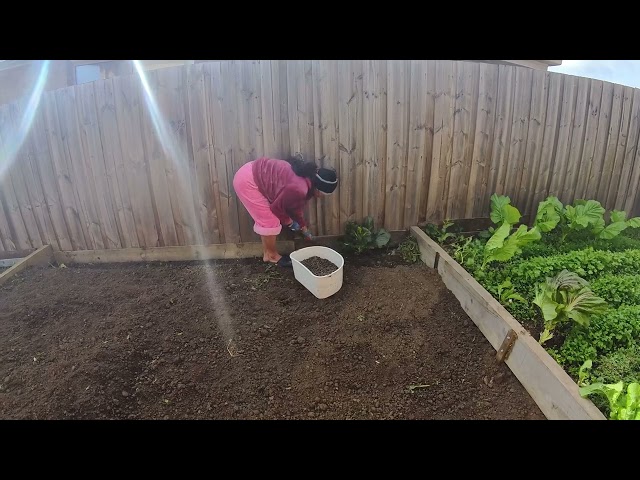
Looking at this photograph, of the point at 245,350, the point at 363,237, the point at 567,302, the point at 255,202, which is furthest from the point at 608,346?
the point at 255,202

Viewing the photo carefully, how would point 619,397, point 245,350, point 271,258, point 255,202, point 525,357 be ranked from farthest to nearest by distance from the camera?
1. point 271,258
2. point 255,202
3. point 245,350
4. point 525,357
5. point 619,397

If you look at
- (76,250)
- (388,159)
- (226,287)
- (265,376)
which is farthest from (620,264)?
(76,250)

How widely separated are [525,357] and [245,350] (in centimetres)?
189

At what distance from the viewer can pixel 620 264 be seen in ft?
10.3

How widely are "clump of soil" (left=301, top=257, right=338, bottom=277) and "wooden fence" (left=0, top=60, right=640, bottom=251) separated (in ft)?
1.87

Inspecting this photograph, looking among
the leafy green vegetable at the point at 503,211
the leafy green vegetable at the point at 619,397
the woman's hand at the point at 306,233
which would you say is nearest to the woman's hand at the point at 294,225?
the woman's hand at the point at 306,233

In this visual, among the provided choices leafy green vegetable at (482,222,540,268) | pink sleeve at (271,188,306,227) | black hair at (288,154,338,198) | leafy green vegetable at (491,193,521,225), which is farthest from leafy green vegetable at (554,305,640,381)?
pink sleeve at (271,188,306,227)

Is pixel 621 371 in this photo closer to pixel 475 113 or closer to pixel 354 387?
pixel 354 387

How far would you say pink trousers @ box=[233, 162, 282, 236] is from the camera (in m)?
3.59

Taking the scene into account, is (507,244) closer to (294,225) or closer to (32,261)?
(294,225)

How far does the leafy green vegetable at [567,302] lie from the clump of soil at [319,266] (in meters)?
1.69

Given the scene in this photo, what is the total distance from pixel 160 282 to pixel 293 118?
2092 mm

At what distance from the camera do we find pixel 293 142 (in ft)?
12.3

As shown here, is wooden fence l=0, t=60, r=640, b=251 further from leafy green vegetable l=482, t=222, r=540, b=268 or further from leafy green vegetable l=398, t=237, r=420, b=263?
leafy green vegetable l=482, t=222, r=540, b=268
